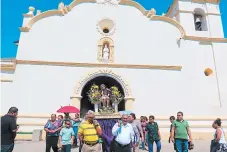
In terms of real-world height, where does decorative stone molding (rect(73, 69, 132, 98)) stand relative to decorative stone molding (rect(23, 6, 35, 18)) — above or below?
below

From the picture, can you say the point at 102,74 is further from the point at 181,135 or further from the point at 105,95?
the point at 181,135

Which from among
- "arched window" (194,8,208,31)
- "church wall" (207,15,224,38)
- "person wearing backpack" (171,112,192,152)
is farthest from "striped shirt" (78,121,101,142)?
"arched window" (194,8,208,31)

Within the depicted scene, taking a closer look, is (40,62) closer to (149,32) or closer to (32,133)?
(32,133)

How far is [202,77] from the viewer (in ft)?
44.7

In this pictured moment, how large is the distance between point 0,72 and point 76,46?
4.62 meters

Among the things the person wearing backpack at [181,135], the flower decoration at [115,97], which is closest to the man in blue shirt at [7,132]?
the person wearing backpack at [181,135]

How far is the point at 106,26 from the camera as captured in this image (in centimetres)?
1429

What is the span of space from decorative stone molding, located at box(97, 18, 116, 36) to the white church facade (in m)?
0.06

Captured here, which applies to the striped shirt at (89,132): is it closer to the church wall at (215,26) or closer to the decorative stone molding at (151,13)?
the decorative stone molding at (151,13)

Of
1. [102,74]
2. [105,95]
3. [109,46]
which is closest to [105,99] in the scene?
[105,95]

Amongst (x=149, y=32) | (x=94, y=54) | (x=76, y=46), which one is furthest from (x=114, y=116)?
(x=149, y=32)

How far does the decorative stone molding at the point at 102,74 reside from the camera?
1232 cm

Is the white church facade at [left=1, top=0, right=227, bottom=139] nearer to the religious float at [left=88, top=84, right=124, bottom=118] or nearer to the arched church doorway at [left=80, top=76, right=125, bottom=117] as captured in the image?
the arched church doorway at [left=80, top=76, right=125, bottom=117]

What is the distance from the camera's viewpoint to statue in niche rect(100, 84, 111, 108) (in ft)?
40.6
